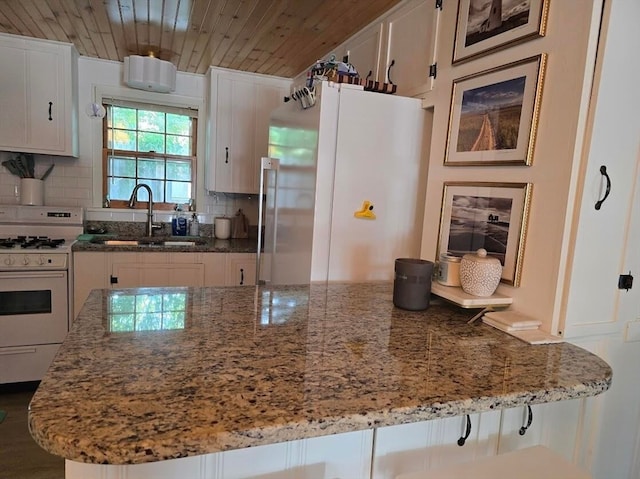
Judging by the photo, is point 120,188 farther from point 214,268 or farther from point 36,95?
point 214,268

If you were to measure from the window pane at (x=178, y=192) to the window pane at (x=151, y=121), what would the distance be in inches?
18.7

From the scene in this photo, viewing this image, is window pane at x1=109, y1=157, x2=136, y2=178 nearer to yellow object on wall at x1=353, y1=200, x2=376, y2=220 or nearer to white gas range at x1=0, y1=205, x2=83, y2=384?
white gas range at x1=0, y1=205, x2=83, y2=384

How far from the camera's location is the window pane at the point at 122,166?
Result: 3.52 m

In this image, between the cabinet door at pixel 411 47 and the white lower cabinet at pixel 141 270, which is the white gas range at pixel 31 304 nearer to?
the white lower cabinet at pixel 141 270

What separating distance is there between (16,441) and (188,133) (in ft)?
8.45

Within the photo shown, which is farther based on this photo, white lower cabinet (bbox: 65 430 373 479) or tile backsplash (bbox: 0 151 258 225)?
tile backsplash (bbox: 0 151 258 225)

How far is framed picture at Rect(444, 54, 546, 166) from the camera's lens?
1354 millimetres

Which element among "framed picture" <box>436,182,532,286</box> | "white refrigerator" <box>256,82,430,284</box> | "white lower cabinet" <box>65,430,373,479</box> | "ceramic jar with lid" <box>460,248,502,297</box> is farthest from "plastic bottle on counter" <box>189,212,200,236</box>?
"white lower cabinet" <box>65,430,373,479</box>

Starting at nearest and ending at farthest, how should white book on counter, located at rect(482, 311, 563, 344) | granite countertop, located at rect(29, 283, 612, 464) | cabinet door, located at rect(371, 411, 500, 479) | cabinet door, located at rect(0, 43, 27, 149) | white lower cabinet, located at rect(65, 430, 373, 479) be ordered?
Result: 1. granite countertop, located at rect(29, 283, 612, 464)
2. white lower cabinet, located at rect(65, 430, 373, 479)
3. cabinet door, located at rect(371, 411, 500, 479)
4. white book on counter, located at rect(482, 311, 563, 344)
5. cabinet door, located at rect(0, 43, 27, 149)

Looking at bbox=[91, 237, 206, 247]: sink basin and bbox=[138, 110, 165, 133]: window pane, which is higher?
bbox=[138, 110, 165, 133]: window pane

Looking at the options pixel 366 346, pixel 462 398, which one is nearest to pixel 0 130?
pixel 366 346

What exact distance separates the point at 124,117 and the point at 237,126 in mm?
974

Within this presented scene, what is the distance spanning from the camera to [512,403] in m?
0.88

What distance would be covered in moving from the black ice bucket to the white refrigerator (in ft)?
1.61
